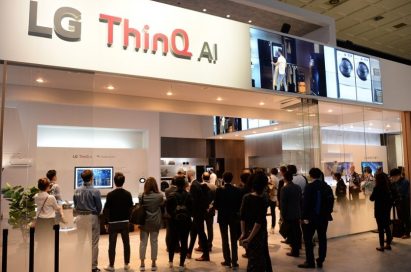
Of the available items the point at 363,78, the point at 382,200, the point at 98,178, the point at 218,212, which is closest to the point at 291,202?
the point at 218,212

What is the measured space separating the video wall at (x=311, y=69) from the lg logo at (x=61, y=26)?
2863 mm

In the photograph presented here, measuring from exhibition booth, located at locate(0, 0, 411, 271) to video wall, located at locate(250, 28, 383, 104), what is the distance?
25mm

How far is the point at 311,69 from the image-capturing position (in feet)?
22.6

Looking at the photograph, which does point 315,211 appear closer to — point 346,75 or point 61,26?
point 346,75

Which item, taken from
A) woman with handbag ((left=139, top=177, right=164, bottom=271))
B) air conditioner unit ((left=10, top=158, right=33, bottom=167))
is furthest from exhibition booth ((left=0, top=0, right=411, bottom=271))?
woman with handbag ((left=139, top=177, right=164, bottom=271))

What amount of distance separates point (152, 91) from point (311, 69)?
315 centimetres

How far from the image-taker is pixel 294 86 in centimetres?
659

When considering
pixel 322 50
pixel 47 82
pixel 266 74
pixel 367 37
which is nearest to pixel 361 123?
pixel 322 50

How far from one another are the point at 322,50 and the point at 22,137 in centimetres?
570

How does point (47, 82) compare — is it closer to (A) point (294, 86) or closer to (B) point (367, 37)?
(A) point (294, 86)

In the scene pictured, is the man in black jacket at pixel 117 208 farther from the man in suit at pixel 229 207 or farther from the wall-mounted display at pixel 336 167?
the wall-mounted display at pixel 336 167

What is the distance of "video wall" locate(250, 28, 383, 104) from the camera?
6.12 metres

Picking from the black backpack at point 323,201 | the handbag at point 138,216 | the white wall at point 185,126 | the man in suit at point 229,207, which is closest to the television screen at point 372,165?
the black backpack at point 323,201

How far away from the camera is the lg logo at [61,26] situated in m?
4.10
